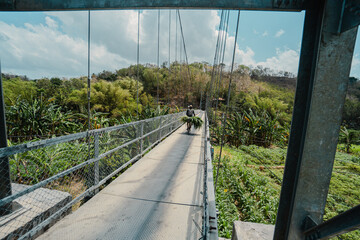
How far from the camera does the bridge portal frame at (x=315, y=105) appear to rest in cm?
93

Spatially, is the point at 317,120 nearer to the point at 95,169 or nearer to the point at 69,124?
the point at 95,169

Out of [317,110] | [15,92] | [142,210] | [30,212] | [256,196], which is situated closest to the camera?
[317,110]

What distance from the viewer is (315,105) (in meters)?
0.97

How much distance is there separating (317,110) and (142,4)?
1369mm

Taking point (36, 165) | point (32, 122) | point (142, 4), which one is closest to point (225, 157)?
point (36, 165)

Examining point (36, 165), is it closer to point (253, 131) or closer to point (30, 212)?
point (30, 212)

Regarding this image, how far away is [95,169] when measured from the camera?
2.82m

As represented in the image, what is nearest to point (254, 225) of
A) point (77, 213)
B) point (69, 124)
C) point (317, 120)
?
point (317, 120)

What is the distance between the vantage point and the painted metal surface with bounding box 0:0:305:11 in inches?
46.9

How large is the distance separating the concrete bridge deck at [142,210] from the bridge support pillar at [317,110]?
136 cm

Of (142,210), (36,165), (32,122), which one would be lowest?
(142,210)

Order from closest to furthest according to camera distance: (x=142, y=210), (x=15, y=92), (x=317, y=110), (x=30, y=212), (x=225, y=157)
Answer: (x=317, y=110), (x=30, y=212), (x=142, y=210), (x=225, y=157), (x=15, y=92)

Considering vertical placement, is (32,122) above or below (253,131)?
above

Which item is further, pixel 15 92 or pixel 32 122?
pixel 15 92
